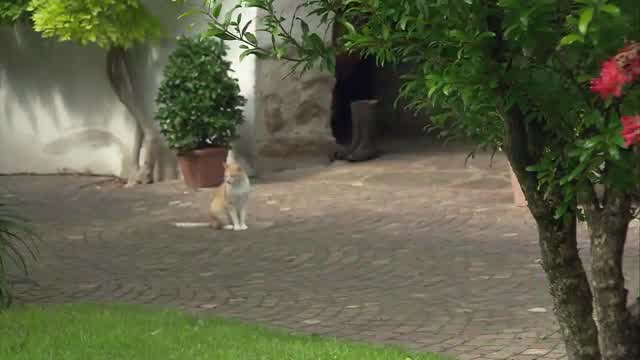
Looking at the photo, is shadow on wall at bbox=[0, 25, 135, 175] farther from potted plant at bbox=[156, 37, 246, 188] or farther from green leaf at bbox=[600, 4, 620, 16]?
green leaf at bbox=[600, 4, 620, 16]

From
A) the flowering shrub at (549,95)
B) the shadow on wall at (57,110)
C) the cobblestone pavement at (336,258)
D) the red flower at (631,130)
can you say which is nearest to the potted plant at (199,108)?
the cobblestone pavement at (336,258)

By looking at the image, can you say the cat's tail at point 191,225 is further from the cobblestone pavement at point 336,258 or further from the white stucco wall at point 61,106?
the white stucco wall at point 61,106

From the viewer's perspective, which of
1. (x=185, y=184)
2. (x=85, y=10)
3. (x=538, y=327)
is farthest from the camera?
(x=185, y=184)

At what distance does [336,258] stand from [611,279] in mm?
5169

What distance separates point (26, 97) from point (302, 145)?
3.82 m

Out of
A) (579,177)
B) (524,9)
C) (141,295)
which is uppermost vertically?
(524,9)

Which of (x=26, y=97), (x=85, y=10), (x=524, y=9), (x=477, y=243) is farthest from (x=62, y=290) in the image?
(x=26, y=97)

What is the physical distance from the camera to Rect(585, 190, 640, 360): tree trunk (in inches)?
164

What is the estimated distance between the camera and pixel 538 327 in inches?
276

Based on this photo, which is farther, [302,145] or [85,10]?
[302,145]

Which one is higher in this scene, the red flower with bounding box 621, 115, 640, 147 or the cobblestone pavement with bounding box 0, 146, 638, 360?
the red flower with bounding box 621, 115, 640, 147

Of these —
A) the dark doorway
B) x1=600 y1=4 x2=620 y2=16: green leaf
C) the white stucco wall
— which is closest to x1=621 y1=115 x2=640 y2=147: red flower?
x1=600 y1=4 x2=620 y2=16: green leaf

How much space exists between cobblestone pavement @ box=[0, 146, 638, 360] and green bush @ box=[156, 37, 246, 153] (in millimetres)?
672

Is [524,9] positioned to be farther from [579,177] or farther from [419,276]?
[419,276]
